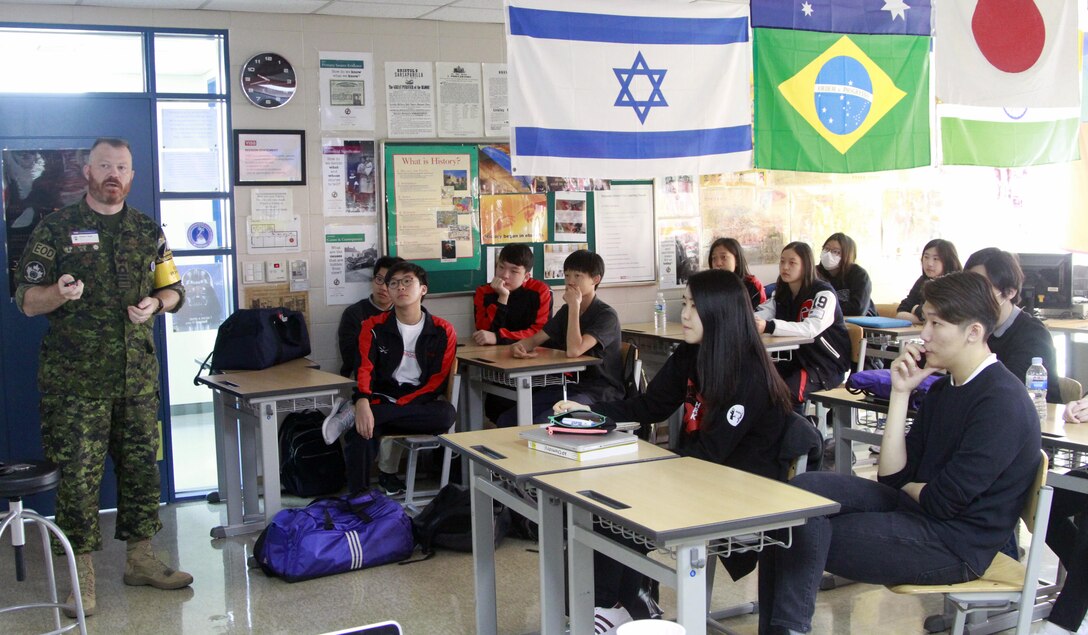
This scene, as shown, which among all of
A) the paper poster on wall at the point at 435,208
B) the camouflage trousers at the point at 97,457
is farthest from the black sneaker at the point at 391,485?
the camouflage trousers at the point at 97,457

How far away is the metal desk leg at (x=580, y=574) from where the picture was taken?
2719mm

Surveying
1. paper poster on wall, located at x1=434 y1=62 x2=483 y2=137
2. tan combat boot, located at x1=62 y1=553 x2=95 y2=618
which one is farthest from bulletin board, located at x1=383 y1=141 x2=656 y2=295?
tan combat boot, located at x1=62 y1=553 x2=95 y2=618

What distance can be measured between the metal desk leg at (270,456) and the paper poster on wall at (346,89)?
6.39 ft

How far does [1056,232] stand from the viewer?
8.55 meters

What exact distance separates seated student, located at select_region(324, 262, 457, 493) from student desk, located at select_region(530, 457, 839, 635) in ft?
7.53

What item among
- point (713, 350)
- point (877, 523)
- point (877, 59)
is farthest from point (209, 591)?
point (877, 59)

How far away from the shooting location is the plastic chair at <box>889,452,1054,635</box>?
2.68 m

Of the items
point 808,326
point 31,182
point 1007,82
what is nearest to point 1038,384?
point 1007,82

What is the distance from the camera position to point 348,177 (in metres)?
5.96

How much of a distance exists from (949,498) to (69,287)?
3030mm

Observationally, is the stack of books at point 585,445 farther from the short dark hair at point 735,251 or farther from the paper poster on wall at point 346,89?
the short dark hair at point 735,251

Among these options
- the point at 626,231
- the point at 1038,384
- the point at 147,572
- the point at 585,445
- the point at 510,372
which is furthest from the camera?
the point at 626,231

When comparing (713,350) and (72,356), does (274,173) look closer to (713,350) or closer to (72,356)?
(72,356)

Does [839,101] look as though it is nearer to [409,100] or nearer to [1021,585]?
[1021,585]
